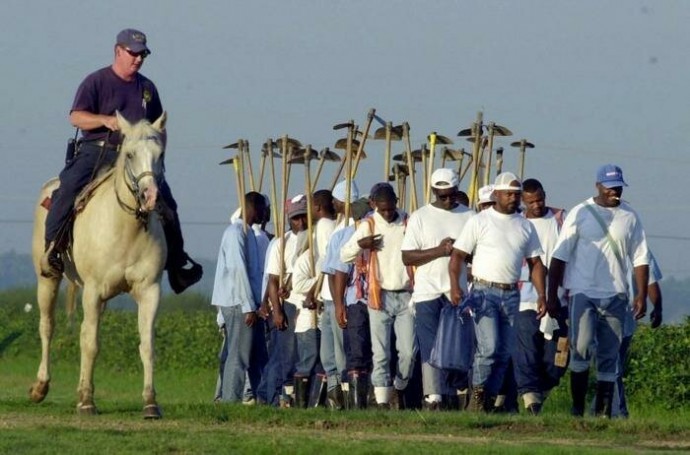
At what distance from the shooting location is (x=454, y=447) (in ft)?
43.6

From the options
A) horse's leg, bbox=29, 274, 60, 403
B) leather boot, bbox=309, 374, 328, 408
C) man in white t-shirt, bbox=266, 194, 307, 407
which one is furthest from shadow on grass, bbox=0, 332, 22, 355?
horse's leg, bbox=29, 274, 60, 403

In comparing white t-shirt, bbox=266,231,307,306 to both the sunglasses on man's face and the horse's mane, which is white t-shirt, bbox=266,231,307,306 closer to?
the sunglasses on man's face

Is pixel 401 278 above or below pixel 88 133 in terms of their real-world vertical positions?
below

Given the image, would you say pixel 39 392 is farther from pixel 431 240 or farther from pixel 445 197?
pixel 445 197

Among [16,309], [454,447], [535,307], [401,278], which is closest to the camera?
[454,447]

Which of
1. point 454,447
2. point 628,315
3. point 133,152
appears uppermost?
point 133,152

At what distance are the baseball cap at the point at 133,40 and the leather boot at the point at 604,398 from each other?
206 inches

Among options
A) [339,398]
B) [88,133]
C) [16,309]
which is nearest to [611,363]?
[339,398]

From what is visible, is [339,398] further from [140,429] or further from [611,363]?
[140,429]

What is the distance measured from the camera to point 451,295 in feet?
57.2

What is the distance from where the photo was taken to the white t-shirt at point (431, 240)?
1769cm

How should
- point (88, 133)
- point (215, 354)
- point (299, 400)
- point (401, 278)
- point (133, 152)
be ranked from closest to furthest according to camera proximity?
point (133, 152) → point (88, 133) → point (401, 278) → point (299, 400) → point (215, 354)

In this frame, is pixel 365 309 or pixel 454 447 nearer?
pixel 454 447

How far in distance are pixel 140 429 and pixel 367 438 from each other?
5.93 ft
